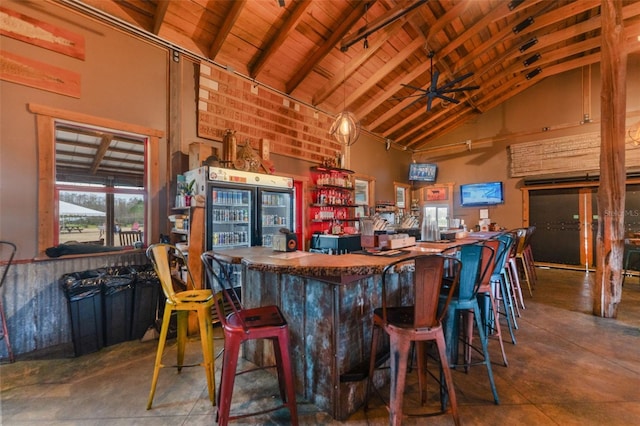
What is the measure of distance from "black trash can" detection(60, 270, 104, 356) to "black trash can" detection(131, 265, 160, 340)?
300 mm

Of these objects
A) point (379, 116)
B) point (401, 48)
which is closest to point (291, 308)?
point (401, 48)

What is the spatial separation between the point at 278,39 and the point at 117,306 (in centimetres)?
411

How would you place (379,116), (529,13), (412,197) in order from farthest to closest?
(412,197) → (379,116) → (529,13)

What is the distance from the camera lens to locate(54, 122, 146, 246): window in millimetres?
3156

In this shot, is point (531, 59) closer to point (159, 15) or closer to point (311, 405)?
point (159, 15)

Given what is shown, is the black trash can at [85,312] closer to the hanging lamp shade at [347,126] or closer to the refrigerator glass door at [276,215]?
the refrigerator glass door at [276,215]

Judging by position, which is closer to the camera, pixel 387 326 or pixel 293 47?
pixel 387 326

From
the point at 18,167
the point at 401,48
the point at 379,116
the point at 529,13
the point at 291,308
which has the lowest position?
the point at 291,308

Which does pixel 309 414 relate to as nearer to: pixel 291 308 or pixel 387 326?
pixel 291 308

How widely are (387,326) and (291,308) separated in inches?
30.4

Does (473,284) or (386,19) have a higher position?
(386,19)

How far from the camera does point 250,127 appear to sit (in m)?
4.76

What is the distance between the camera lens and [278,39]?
4234 mm

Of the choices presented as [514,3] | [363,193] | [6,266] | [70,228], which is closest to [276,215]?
[70,228]
